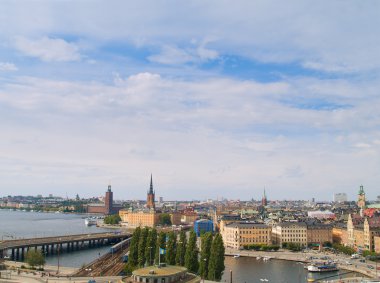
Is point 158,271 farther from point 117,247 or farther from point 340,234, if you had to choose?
point 340,234

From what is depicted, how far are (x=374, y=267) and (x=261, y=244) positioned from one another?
3114cm

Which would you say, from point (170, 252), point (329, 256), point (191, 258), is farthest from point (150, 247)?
point (329, 256)

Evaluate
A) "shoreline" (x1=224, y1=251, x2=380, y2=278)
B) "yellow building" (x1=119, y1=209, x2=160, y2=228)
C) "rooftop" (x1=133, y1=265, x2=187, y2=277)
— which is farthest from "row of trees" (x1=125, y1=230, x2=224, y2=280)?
"yellow building" (x1=119, y1=209, x2=160, y2=228)

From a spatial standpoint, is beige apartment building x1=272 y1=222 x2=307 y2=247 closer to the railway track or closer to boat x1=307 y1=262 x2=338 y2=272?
boat x1=307 y1=262 x2=338 y2=272

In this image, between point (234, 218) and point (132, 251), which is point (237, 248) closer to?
point (234, 218)

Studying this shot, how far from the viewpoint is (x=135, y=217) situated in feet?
601

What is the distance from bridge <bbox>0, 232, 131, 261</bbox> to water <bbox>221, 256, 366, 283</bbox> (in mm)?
32262

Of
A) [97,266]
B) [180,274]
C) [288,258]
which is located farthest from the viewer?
[288,258]

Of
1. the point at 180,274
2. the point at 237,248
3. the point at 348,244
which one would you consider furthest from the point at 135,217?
the point at 180,274

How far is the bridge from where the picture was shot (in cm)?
9075

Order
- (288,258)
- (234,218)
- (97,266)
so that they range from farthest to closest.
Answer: (234,218), (288,258), (97,266)

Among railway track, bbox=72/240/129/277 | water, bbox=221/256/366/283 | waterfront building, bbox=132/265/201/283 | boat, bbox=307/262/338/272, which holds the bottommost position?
water, bbox=221/256/366/283

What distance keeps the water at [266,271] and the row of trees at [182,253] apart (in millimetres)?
5262

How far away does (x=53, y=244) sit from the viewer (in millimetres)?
104250
